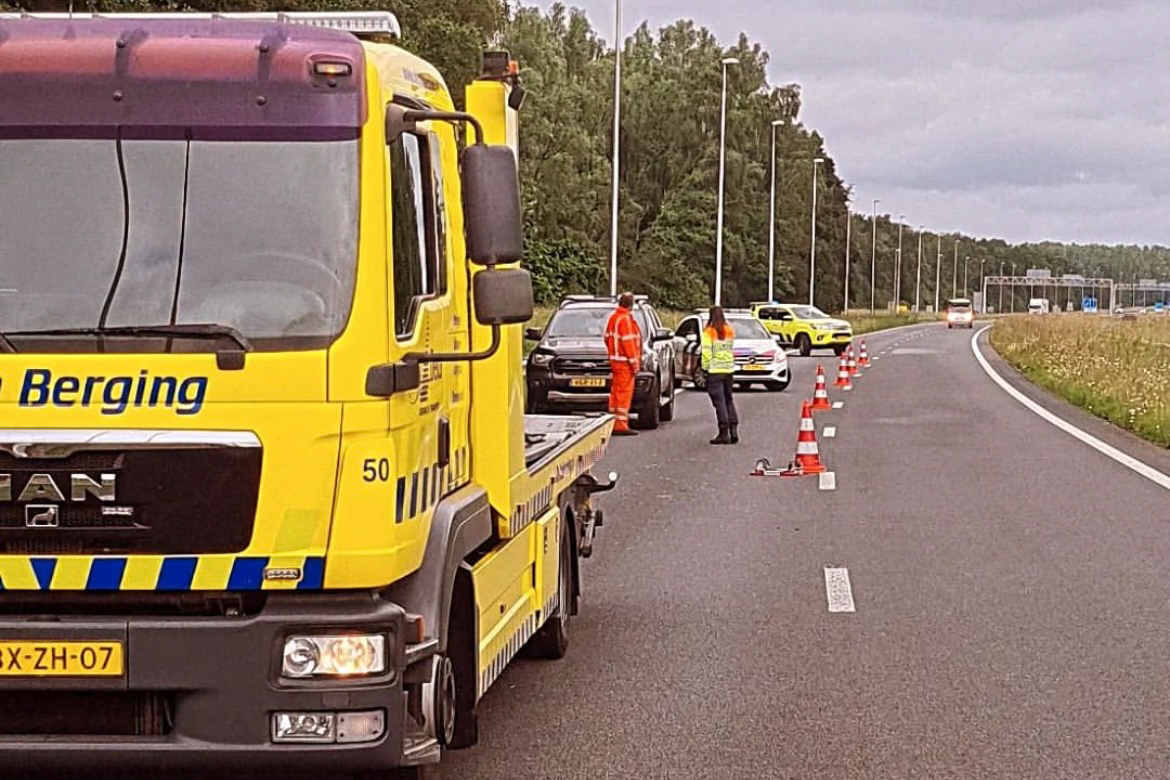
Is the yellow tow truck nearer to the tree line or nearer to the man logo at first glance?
the man logo

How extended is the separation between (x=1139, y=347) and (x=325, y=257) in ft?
143

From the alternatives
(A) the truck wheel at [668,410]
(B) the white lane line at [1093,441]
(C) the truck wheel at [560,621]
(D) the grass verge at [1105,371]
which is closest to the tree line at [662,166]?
(D) the grass verge at [1105,371]

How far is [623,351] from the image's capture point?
2247 centimetres

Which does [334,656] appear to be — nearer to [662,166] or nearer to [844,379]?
[844,379]

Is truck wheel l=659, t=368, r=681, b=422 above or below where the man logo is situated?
below

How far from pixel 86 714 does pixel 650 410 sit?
19.5 meters

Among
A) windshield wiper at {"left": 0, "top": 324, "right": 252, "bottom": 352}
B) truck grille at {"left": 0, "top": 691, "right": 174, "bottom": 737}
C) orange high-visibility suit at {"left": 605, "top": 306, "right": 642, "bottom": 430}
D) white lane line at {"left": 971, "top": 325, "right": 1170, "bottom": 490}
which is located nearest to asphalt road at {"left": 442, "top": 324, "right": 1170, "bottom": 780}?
white lane line at {"left": 971, "top": 325, "right": 1170, "bottom": 490}

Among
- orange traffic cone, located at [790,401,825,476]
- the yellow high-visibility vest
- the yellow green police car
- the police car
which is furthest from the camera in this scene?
the yellow green police car

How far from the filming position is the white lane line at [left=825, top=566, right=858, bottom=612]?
35.0ft

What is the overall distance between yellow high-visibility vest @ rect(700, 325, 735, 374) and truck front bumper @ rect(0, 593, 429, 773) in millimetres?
16436

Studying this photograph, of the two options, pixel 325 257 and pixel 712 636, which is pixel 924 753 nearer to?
pixel 712 636

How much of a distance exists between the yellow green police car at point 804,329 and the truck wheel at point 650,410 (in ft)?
107

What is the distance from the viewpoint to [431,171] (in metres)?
6.34

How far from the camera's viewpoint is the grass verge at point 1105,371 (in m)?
25.7
